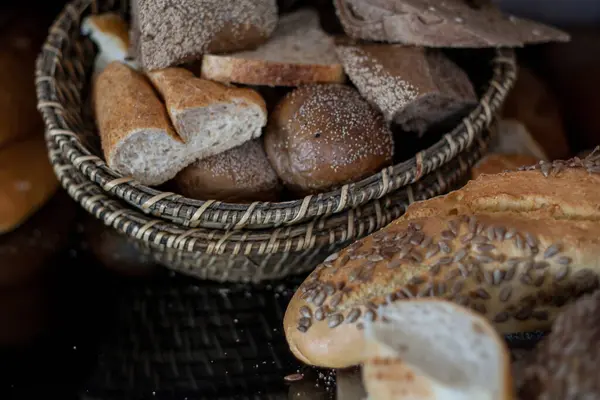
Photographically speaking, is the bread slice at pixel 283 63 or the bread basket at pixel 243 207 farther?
the bread slice at pixel 283 63

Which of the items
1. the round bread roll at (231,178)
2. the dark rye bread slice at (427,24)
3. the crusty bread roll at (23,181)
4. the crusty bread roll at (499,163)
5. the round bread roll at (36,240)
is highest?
the dark rye bread slice at (427,24)

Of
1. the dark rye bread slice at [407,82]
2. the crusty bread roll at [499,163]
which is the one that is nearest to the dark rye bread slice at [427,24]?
the dark rye bread slice at [407,82]

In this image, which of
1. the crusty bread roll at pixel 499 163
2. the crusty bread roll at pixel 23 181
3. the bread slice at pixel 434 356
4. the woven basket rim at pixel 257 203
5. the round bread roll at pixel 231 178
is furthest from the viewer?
the crusty bread roll at pixel 23 181

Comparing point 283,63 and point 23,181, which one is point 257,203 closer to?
point 283,63

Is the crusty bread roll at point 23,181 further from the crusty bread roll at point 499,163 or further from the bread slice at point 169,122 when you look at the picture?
the crusty bread roll at point 499,163

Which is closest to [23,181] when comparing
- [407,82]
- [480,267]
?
[407,82]

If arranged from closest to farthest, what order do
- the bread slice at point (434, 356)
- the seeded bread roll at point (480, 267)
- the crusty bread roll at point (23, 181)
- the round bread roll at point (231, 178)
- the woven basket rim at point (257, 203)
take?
the bread slice at point (434, 356) < the seeded bread roll at point (480, 267) < the woven basket rim at point (257, 203) < the round bread roll at point (231, 178) < the crusty bread roll at point (23, 181)
